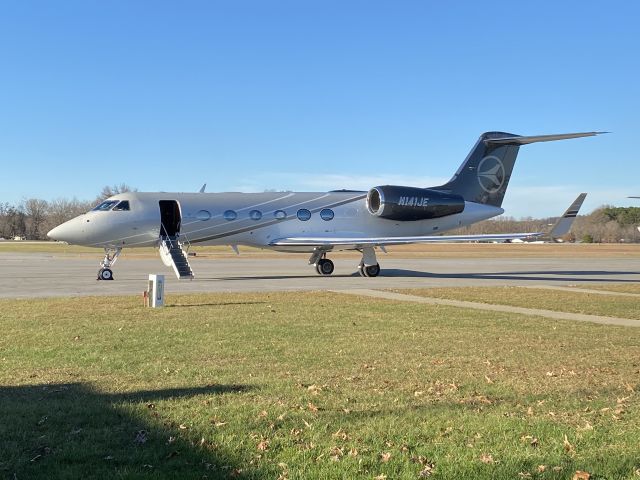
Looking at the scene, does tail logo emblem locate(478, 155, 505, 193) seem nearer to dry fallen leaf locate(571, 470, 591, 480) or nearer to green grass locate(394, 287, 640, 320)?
green grass locate(394, 287, 640, 320)

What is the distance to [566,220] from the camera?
2469cm

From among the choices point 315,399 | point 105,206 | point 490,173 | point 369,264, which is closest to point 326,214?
point 369,264

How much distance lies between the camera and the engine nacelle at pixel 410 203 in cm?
2848

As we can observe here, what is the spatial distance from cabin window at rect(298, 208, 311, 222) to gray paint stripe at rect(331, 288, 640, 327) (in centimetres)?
827

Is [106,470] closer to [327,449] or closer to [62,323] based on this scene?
[327,449]

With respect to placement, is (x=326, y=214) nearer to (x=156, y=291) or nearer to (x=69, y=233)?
(x=69, y=233)

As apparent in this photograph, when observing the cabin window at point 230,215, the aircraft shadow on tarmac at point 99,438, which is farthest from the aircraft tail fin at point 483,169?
the aircraft shadow on tarmac at point 99,438

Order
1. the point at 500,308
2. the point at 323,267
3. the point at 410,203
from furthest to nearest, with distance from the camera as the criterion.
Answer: the point at 323,267 → the point at 410,203 → the point at 500,308

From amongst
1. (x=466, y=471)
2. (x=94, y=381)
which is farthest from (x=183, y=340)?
(x=466, y=471)

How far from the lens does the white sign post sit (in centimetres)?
1455

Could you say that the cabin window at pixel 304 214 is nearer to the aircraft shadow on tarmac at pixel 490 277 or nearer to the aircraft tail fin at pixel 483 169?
the aircraft shadow on tarmac at pixel 490 277

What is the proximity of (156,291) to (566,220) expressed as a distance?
16.6m

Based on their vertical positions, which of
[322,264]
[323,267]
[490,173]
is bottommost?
[323,267]

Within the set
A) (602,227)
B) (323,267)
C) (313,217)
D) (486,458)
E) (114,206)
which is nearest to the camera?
(486,458)
